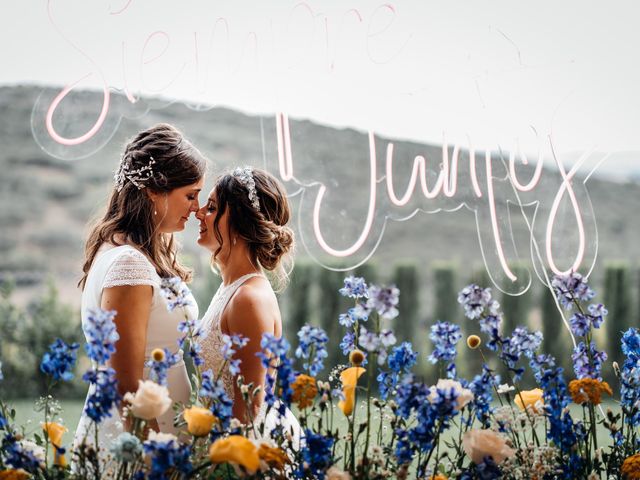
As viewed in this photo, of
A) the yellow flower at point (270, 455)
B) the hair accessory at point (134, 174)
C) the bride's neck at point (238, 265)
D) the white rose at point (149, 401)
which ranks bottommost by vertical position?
the yellow flower at point (270, 455)

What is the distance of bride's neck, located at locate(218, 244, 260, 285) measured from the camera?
6.49 feet

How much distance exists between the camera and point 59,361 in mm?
1065

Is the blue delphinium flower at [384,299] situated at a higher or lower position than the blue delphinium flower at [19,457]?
higher

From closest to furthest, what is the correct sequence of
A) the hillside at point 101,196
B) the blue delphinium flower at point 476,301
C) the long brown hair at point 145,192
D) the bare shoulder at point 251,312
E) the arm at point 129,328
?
1. the blue delphinium flower at point 476,301
2. the arm at point 129,328
3. the bare shoulder at point 251,312
4. the long brown hair at point 145,192
5. the hillside at point 101,196

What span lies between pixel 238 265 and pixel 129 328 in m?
0.42

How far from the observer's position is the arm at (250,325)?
1.70 m

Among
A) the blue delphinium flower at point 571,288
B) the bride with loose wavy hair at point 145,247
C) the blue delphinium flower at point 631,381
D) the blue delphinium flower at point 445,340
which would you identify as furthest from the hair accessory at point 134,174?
the blue delphinium flower at point 631,381

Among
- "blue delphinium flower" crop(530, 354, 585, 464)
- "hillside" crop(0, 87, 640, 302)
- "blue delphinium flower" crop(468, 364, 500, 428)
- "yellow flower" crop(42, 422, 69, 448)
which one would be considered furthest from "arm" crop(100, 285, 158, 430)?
"hillside" crop(0, 87, 640, 302)

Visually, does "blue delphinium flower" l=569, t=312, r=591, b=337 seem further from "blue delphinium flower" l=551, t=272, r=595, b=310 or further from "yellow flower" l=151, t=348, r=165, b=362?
"yellow flower" l=151, t=348, r=165, b=362

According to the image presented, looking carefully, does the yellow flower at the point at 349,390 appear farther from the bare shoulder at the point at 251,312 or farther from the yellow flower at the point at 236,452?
the bare shoulder at the point at 251,312

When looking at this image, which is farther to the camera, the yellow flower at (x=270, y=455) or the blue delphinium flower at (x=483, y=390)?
the blue delphinium flower at (x=483, y=390)

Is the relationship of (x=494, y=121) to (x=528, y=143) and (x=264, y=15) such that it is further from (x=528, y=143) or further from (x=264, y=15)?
(x=264, y=15)

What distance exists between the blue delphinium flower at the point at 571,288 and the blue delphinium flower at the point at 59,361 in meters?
0.77

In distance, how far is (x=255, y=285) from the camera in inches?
73.5
